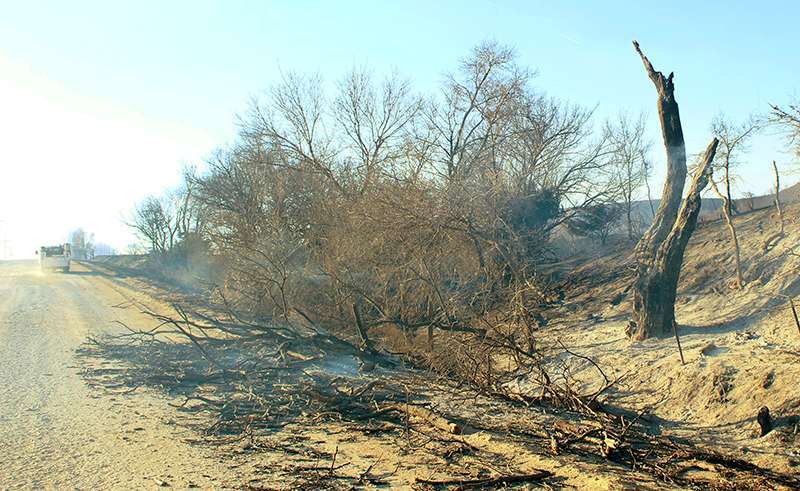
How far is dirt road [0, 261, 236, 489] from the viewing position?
6621 mm

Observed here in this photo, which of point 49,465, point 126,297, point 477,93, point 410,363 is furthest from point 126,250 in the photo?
point 49,465

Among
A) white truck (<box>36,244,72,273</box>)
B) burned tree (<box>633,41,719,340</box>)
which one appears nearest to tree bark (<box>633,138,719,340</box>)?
burned tree (<box>633,41,719,340</box>)

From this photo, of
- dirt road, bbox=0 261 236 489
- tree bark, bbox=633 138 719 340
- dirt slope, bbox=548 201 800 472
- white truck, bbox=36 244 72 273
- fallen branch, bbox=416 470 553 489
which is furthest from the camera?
white truck, bbox=36 244 72 273

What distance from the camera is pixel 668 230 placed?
1200cm

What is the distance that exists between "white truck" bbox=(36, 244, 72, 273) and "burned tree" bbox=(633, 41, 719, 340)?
44340mm

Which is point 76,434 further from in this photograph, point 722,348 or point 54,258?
point 54,258

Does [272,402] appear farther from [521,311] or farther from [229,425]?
[521,311]

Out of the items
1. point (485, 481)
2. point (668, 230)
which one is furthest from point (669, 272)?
point (485, 481)

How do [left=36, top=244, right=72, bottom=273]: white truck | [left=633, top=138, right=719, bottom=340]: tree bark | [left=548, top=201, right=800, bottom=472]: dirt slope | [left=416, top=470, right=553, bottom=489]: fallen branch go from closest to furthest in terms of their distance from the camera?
[left=416, top=470, right=553, bottom=489]: fallen branch
[left=548, top=201, right=800, bottom=472]: dirt slope
[left=633, top=138, right=719, bottom=340]: tree bark
[left=36, top=244, right=72, bottom=273]: white truck

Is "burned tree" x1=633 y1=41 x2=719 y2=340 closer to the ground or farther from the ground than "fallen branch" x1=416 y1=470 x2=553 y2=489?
farther from the ground

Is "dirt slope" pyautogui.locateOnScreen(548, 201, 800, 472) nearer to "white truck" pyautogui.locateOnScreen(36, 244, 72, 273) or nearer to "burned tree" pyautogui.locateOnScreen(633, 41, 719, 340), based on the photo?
"burned tree" pyautogui.locateOnScreen(633, 41, 719, 340)

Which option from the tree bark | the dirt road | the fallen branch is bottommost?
the fallen branch

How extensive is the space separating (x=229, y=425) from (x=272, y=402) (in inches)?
44.9

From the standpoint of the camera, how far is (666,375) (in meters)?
9.76
